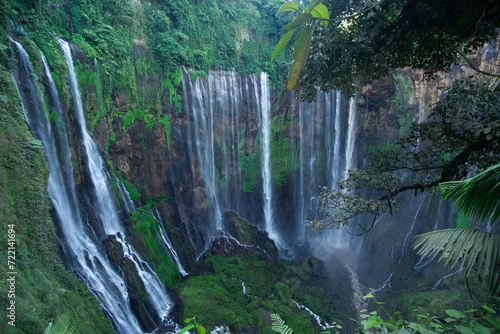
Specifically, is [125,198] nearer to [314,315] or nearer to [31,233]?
[31,233]

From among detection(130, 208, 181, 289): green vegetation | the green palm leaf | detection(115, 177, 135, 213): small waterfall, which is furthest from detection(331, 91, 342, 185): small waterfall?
the green palm leaf

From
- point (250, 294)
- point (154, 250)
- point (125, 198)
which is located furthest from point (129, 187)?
point (250, 294)

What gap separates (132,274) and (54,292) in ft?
12.7

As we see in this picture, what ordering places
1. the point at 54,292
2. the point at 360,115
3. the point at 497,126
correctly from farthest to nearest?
the point at 360,115 → the point at 54,292 → the point at 497,126

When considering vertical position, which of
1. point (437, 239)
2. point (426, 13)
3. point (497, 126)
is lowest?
point (437, 239)

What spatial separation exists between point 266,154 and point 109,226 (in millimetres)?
9358

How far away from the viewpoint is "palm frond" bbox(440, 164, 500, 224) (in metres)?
1.86

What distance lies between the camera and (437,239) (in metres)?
2.20

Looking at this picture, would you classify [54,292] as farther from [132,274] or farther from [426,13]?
[426,13]

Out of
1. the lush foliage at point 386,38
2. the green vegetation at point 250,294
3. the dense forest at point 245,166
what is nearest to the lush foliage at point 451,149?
the dense forest at point 245,166

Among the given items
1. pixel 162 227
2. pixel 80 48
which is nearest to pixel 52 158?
pixel 80 48

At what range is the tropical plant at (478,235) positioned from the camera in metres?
1.83

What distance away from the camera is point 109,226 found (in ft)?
32.4

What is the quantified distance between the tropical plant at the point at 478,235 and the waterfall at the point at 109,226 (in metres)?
8.82
